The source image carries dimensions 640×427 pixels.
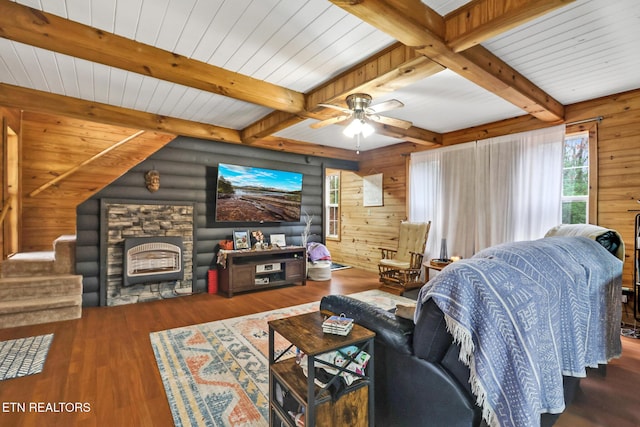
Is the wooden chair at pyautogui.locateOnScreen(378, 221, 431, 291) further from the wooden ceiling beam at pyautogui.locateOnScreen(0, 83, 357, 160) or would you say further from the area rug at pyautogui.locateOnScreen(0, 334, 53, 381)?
the area rug at pyautogui.locateOnScreen(0, 334, 53, 381)

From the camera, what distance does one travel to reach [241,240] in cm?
493

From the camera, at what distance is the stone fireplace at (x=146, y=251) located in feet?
13.1

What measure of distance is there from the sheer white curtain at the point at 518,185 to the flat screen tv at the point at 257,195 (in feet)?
10.1

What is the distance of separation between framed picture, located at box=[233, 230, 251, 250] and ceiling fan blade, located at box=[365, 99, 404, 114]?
298cm

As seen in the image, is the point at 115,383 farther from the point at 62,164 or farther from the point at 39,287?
the point at 62,164

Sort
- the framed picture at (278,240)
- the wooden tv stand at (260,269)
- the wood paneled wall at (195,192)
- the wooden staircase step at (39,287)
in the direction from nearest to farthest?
Answer: the wooden staircase step at (39,287) < the wood paneled wall at (195,192) < the wooden tv stand at (260,269) < the framed picture at (278,240)

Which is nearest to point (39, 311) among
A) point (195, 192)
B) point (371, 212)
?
point (195, 192)

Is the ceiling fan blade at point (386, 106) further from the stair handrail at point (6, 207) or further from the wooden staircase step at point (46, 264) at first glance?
the stair handrail at point (6, 207)

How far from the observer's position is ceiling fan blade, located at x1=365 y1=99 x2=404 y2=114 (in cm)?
269

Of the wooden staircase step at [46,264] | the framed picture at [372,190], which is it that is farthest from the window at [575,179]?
the wooden staircase step at [46,264]

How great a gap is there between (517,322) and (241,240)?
4240 mm

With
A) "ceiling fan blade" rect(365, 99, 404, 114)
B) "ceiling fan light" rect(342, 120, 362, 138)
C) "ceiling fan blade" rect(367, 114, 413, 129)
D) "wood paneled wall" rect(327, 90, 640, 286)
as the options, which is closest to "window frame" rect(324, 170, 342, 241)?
"wood paneled wall" rect(327, 90, 640, 286)

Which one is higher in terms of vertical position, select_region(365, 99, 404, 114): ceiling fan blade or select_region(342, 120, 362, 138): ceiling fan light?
select_region(365, 99, 404, 114): ceiling fan blade

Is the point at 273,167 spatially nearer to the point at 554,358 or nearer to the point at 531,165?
the point at 531,165
